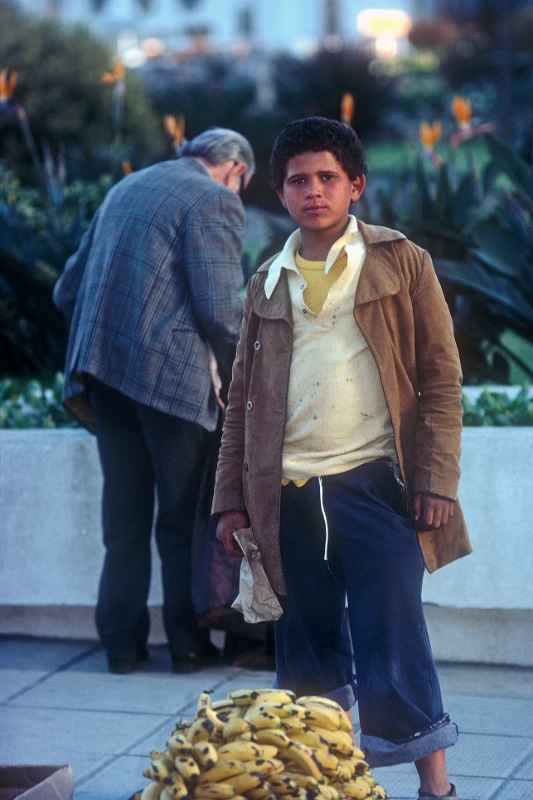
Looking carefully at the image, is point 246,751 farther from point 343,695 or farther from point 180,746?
point 343,695

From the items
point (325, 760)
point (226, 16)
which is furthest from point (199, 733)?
point (226, 16)

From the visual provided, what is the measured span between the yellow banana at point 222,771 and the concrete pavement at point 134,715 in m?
1.27

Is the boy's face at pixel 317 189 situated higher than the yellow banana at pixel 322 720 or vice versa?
the boy's face at pixel 317 189

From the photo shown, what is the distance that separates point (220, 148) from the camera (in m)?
5.42

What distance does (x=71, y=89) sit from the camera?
63.2 ft

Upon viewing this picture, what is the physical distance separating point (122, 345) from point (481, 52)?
3054 cm

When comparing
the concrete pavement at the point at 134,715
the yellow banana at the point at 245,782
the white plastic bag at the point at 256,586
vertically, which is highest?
the white plastic bag at the point at 256,586

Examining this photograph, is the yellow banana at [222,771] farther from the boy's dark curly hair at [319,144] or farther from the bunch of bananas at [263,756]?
the boy's dark curly hair at [319,144]

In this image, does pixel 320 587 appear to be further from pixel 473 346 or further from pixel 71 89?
pixel 71 89

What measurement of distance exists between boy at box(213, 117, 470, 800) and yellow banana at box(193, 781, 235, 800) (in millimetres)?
806

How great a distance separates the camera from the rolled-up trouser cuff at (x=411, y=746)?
378cm

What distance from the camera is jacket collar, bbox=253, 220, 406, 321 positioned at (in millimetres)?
3812

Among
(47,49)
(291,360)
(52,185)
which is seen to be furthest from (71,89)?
(291,360)

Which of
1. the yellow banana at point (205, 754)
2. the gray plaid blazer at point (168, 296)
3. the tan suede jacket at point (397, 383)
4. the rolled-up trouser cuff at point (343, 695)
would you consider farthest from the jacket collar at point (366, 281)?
the gray plaid blazer at point (168, 296)
